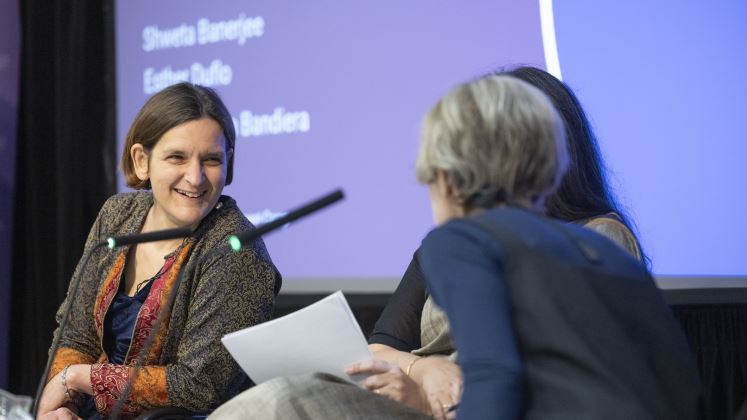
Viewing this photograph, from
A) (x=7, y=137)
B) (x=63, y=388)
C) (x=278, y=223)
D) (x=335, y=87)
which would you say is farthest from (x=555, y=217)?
(x=7, y=137)

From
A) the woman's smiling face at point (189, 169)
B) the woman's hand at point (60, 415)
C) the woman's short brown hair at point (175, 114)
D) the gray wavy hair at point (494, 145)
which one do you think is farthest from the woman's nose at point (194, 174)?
the gray wavy hair at point (494, 145)

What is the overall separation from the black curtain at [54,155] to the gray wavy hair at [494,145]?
11.0ft

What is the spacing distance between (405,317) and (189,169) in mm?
659

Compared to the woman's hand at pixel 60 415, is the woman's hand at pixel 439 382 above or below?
above

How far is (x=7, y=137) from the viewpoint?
4.46 meters

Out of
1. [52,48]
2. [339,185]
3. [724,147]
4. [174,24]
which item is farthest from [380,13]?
[52,48]

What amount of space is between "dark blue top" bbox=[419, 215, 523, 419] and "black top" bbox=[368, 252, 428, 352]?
0.98 m

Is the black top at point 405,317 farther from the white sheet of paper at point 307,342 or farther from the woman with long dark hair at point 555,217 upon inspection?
the white sheet of paper at point 307,342

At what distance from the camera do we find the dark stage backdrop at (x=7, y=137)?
14.6 ft

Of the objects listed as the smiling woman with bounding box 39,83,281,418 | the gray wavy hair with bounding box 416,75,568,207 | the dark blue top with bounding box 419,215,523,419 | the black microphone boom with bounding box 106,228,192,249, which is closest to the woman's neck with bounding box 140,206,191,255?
the smiling woman with bounding box 39,83,281,418

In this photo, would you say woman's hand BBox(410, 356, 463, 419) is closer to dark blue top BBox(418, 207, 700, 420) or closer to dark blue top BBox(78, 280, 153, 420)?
dark blue top BBox(418, 207, 700, 420)

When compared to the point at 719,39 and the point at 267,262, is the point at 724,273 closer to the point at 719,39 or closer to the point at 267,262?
the point at 719,39

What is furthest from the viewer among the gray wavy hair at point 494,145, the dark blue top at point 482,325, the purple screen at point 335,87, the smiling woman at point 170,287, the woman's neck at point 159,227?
the purple screen at point 335,87

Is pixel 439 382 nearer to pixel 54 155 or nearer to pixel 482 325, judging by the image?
pixel 482 325
